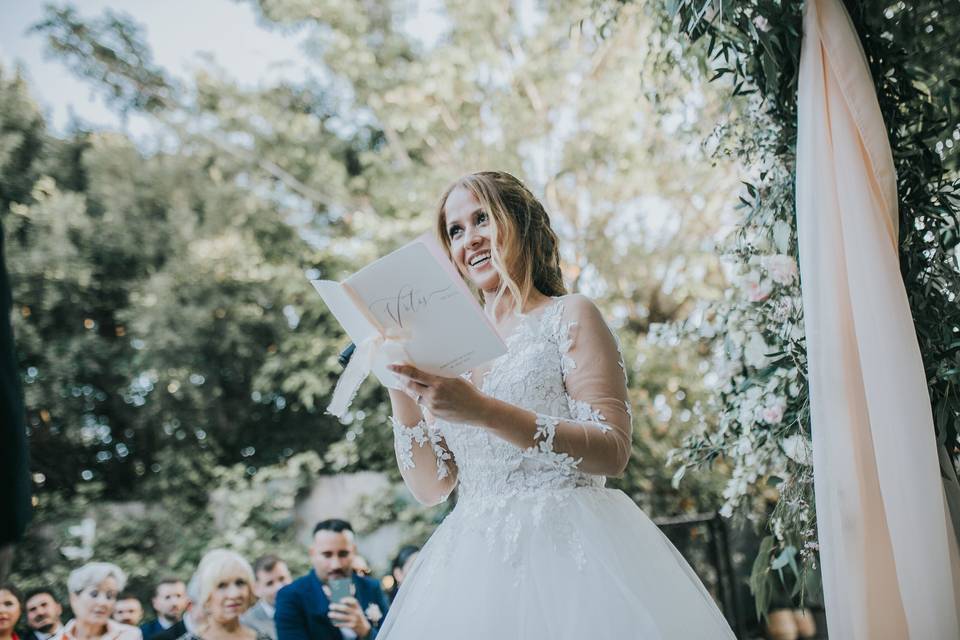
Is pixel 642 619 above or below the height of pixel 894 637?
above

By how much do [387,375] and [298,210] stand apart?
639 centimetres

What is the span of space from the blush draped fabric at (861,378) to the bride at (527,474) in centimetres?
37

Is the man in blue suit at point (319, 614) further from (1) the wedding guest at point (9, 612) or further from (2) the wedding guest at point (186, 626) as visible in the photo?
(1) the wedding guest at point (9, 612)

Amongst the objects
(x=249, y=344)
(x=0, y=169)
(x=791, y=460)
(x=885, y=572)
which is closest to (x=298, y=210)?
(x=249, y=344)

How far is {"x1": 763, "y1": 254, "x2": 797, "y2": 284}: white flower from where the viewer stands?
6.70ft

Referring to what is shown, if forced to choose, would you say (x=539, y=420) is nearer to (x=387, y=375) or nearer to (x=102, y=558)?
(x=387, y=375)

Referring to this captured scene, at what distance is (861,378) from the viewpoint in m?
1.70

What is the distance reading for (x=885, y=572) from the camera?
1.61m

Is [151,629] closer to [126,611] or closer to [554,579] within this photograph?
[126,611]

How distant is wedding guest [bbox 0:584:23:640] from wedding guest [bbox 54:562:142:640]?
313mm

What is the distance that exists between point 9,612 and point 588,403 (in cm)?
360

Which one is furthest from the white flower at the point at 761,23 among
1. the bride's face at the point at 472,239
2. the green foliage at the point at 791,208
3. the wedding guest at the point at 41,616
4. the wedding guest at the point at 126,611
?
the wedding guest at the point at 126,611

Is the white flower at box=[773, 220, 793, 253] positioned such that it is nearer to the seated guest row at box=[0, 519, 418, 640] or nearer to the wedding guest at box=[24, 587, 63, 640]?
the seated guest row at box=[0, 519, 418, 640]

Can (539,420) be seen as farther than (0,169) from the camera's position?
No
